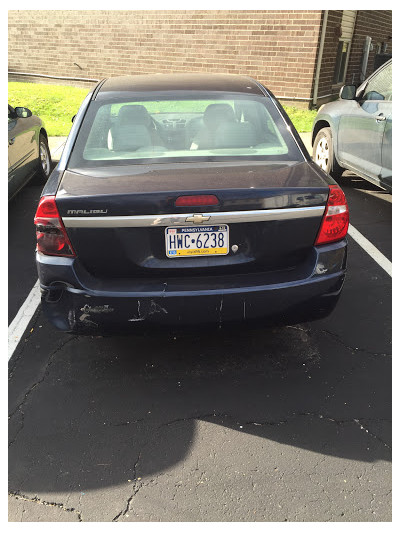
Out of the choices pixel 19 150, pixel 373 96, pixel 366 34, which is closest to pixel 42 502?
pixel 19 150

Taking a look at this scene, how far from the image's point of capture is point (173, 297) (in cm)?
266

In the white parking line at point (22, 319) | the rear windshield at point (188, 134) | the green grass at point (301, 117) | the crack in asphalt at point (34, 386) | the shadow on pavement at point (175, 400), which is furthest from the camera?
the green grass at point (301, 117)

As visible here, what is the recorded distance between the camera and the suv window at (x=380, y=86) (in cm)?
567

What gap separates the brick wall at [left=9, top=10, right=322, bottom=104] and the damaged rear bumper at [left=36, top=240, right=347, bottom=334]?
10809mm

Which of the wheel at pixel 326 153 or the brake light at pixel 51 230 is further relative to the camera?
the wheel at pixel 326 153

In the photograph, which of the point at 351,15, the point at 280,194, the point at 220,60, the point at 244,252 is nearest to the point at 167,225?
the point at 244,252

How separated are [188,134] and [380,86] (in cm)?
357

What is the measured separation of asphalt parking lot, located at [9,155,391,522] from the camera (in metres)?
2.31

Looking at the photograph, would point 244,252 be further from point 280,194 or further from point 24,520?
point 24,520

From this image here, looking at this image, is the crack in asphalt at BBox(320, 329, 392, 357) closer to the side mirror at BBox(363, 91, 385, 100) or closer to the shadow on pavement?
the shadow on pavement

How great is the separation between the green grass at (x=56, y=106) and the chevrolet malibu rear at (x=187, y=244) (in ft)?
26.7

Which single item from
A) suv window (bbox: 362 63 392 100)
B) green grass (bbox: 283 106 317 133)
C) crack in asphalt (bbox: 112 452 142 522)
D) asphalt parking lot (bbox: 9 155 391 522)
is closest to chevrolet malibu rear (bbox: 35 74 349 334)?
asphalt parking lot (bbox: 9 155 391 522)

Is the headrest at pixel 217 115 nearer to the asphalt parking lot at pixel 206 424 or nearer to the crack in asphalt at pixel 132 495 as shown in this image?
the asphalt parking lot at pixel 206 424

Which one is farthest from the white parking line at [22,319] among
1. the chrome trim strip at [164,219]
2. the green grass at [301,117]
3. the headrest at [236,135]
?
the green grass at [301,117]
